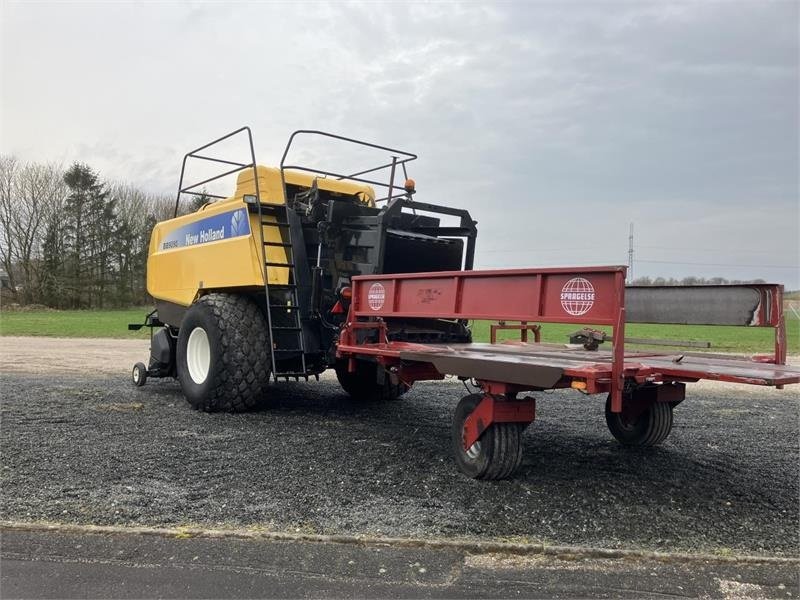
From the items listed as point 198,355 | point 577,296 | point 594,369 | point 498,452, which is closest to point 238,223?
point 198,355

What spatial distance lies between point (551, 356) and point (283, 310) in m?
3.09

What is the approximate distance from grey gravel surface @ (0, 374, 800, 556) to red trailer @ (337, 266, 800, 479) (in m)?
0.34

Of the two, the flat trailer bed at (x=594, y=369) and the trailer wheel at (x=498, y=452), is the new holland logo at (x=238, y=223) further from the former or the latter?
the trailer wheel at (x=498, y=452)

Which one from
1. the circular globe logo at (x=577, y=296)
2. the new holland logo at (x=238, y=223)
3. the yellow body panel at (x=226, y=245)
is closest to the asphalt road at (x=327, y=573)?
the circular globe logo at (x=577, y=296)

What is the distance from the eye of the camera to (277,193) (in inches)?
294

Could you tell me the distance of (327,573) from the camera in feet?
10.7

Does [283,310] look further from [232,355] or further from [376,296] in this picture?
[376,296]

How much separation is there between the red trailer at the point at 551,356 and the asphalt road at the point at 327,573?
102cm

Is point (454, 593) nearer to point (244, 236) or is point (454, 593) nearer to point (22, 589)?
point (22, 589)

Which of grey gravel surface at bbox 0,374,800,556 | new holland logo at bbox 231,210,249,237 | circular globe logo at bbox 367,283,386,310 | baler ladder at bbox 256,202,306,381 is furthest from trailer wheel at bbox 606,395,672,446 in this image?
new holland logo at bbox 231,210,249,237

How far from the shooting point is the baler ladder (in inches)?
272

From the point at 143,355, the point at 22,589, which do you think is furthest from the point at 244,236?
the point at 143,355

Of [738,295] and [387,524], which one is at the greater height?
[738,295]

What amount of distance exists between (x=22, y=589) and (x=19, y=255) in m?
46.3
